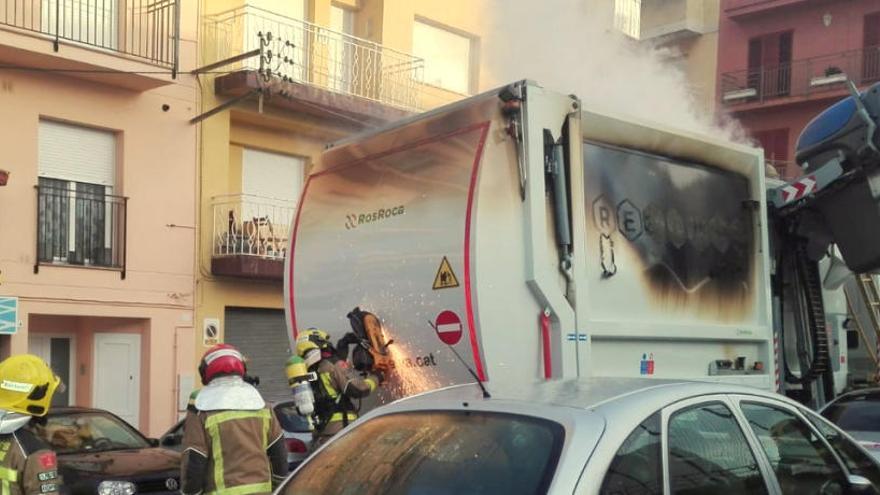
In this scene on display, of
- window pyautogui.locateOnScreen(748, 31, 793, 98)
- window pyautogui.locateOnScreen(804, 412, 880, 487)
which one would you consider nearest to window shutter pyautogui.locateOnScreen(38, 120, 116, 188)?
window pyautogui.locateOnScreen(804, 412, 880, 487)

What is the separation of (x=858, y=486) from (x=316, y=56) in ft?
42.5

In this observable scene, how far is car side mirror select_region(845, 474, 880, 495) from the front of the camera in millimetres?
4441

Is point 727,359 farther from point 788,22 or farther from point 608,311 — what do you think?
point 788,22

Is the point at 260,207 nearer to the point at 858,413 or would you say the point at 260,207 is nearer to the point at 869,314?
the point at 869,314

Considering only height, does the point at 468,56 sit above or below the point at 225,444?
above

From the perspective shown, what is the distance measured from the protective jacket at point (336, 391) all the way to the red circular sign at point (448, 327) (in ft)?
2.61

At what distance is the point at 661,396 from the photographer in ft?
12.6

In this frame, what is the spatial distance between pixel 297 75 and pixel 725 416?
12648mm

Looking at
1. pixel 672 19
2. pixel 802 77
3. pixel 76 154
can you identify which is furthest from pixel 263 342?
pixel 802 77

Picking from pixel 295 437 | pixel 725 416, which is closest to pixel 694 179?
pixel 725 416

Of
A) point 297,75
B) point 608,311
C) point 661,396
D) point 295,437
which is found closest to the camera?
point 661,396

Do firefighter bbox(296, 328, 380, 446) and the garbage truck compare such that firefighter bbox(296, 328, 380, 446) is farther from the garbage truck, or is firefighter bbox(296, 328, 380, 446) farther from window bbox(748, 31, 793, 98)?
window bbox(748, 31, 793, 98)

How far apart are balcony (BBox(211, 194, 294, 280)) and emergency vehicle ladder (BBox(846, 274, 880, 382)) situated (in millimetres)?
8008

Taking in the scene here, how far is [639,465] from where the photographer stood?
11.7ft
